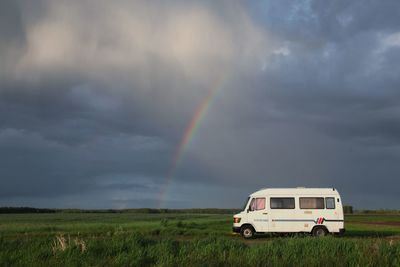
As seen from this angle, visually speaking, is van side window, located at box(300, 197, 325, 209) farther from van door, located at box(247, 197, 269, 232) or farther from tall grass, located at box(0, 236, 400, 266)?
tall grass, located at box(0, 236, 400, 266)

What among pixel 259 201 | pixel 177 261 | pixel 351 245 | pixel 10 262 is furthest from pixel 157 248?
pixel 259 201

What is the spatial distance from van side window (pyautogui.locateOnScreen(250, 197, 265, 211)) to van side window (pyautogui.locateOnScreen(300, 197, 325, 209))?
2.32 meters

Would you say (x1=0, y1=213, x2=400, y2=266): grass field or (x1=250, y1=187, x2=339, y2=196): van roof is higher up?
(x1=250, y1=187, x2=339, y2=196): van roof

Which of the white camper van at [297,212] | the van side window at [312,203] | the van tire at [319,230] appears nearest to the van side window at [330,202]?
the white camper van at [297,212]

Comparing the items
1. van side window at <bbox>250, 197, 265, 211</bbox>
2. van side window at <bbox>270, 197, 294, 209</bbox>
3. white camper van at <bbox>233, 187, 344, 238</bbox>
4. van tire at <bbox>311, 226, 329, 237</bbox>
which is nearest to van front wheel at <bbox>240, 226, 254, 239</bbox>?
white camper van at <bbox>233, 187, 344, 238</bbox>

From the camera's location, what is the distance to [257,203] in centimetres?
2975

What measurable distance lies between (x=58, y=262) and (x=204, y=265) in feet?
15.2

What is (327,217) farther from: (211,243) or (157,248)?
(157,248)

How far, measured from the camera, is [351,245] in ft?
56.8

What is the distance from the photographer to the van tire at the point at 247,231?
97.2ft

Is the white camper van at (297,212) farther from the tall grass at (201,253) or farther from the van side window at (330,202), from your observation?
the tall grass at (201,253)

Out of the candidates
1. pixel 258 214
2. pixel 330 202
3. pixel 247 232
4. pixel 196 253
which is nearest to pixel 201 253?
pixel 196 253

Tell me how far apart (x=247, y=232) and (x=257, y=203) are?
187 centimetres

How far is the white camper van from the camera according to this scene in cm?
2902
